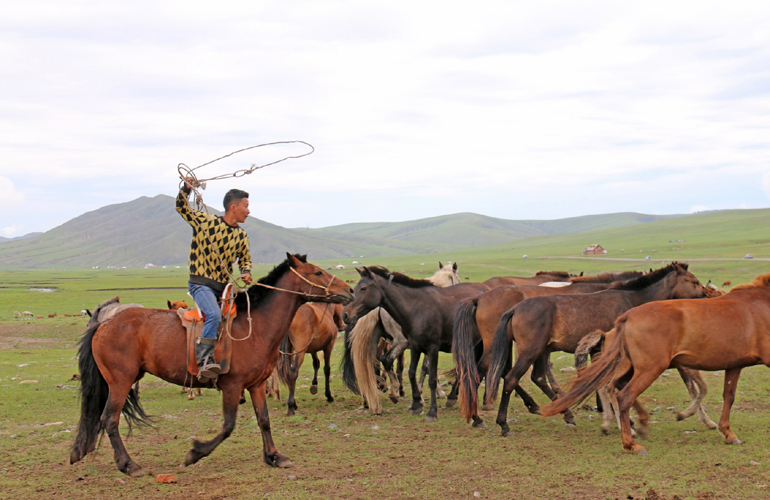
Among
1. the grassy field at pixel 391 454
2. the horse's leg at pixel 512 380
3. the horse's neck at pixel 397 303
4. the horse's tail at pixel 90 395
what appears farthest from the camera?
the horse's neck at pixel 397 303

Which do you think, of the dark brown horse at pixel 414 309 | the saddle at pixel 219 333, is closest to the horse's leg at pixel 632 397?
the dark brown horse at pixel 414 309

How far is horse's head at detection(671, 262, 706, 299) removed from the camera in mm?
9531

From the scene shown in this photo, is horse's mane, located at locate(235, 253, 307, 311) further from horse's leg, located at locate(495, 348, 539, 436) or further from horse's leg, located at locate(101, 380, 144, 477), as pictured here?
horse's leg, located at locate(495, 348, 539, 436)

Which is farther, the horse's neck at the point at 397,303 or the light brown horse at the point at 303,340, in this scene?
the light brown horse at the point at 303,340

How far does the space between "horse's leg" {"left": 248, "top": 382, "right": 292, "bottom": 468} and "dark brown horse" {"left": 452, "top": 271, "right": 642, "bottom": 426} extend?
10.3 feet

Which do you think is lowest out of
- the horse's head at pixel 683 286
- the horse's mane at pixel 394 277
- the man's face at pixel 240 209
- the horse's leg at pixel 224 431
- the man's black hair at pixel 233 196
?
the horse's leg at pixel 224 431

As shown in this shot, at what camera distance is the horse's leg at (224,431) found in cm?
673

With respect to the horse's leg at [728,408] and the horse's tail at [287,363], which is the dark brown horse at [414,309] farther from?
the horse's leg at [728,408]

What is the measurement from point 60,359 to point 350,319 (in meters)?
11.4

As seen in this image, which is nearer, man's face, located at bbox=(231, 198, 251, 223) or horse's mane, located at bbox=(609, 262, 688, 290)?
man's face, located at bbox=(231, 198, 251, 223)

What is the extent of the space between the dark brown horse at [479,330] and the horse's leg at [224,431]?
364 centimetres

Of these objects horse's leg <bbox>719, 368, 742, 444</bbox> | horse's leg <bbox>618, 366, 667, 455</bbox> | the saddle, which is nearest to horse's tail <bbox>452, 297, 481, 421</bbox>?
horse's leg <bbox>618, 366, 667, 455</bbox>

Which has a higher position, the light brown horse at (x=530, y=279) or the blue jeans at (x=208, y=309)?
the blue jeans at (x=208, y=309)

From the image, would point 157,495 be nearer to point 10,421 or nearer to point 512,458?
point 512,458
